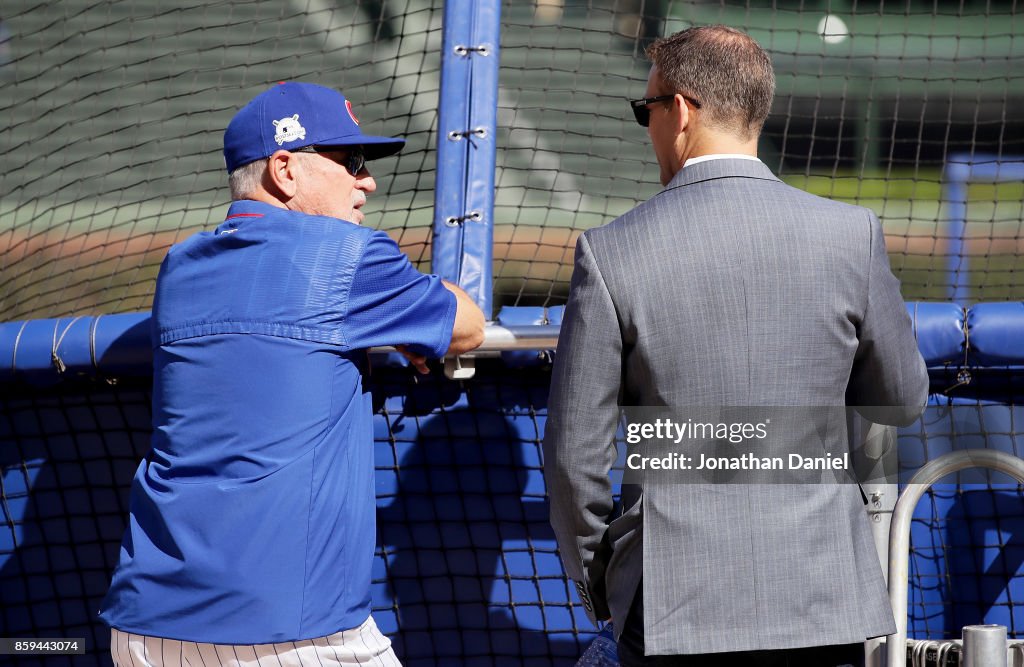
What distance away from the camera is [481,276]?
8.95 feet

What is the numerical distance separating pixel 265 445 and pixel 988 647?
4.47 ft

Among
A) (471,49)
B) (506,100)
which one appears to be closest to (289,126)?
(471,49)

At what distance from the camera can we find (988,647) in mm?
2082

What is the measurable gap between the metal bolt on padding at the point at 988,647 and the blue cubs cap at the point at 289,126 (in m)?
1.46

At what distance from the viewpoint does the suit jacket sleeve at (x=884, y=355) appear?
177 centimetres

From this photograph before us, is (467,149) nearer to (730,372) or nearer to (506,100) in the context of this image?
(730,372)

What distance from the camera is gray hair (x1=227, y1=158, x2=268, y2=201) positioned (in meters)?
2.21

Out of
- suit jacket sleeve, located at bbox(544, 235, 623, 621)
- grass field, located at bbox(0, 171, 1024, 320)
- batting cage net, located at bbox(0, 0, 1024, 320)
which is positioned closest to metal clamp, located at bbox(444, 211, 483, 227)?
suit jacket sleeve, located at bbox(544, 235, 623, 621)

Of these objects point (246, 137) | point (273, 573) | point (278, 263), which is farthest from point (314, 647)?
point (246, 137)

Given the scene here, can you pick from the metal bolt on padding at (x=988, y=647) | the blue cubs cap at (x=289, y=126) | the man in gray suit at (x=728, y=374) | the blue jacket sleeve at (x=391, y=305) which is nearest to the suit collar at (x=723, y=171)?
the man in gray suit at (x=728, y=374)

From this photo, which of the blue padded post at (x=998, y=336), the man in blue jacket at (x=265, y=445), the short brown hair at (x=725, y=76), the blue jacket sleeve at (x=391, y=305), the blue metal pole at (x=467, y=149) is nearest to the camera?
the short brown hair at (x=725, y=76)

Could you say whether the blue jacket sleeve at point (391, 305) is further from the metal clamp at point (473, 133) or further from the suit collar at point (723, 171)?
the metal clamp at point (473, 133)

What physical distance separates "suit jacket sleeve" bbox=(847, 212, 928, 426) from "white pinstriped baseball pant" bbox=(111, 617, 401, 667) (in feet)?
3.21

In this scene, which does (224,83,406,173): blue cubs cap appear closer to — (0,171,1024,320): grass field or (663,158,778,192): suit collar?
(663,158,778,192): suit collar
